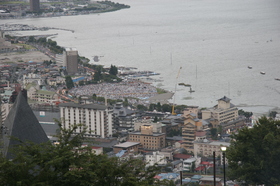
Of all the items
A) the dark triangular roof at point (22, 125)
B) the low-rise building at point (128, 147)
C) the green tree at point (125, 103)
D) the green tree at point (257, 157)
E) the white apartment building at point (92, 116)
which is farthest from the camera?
the green tree at point (125, 103)

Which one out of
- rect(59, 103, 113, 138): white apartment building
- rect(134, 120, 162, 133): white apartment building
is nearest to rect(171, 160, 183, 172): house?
rect(134, 120, 162, 133): white apartment building

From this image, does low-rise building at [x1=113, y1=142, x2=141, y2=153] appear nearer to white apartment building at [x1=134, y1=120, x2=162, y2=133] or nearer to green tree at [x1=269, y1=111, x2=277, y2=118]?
white apartment building at [x1=134, y1=120, x2=162, y2=133]

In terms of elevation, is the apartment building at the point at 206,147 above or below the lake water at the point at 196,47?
below

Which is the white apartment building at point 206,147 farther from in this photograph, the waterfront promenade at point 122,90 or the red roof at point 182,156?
the waterfront promenade at point 122,90

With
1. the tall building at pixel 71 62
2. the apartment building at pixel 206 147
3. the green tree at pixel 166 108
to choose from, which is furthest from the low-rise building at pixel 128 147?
the tall building at pixel 71 62

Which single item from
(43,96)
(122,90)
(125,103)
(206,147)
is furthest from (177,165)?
(122,90)

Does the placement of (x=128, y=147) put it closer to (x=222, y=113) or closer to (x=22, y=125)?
(x=222, y=113)
